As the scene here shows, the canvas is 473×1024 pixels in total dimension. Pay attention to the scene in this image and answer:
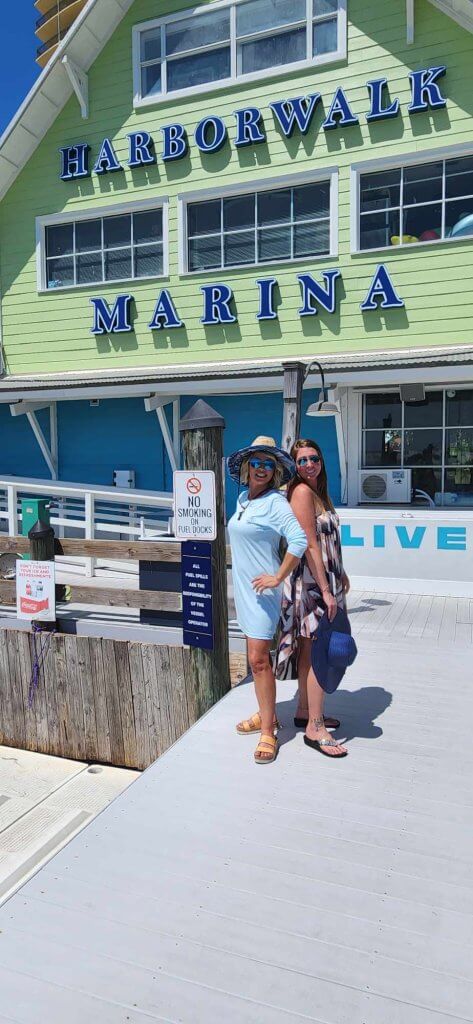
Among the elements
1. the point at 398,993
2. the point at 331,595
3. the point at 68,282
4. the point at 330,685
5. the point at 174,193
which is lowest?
the point at 398,993

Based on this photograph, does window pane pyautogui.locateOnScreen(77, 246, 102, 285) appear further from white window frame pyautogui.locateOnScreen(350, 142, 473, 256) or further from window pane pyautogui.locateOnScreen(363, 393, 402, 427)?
window pane pyautogui.locateOnScreen(363, 393, 402, 427)

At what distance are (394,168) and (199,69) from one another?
365 centimetres

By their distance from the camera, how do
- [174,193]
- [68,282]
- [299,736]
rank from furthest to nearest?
[68,282] → [174,193] → [299,736]

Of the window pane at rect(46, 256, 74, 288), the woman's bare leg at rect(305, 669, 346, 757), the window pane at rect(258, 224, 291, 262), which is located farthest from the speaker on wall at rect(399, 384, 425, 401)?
the window pane at rect(46, 256, 74, 288)

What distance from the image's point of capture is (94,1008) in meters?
2.22

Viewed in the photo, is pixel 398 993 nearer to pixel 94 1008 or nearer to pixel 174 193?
pixel 94 1008

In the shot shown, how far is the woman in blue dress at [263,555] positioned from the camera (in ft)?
12.2

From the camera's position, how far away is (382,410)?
33.6 ft

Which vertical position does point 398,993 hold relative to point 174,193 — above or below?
below

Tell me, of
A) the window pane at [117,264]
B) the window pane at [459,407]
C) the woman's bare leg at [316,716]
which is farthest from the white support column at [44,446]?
the woman's bare leg at [316,716]

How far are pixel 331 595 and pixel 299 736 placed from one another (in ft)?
3.08

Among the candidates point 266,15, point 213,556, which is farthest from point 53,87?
point 213,556

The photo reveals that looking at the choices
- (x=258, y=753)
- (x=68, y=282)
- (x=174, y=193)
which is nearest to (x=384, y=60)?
(x=174, y=193)

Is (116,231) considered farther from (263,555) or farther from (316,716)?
(316,716)
